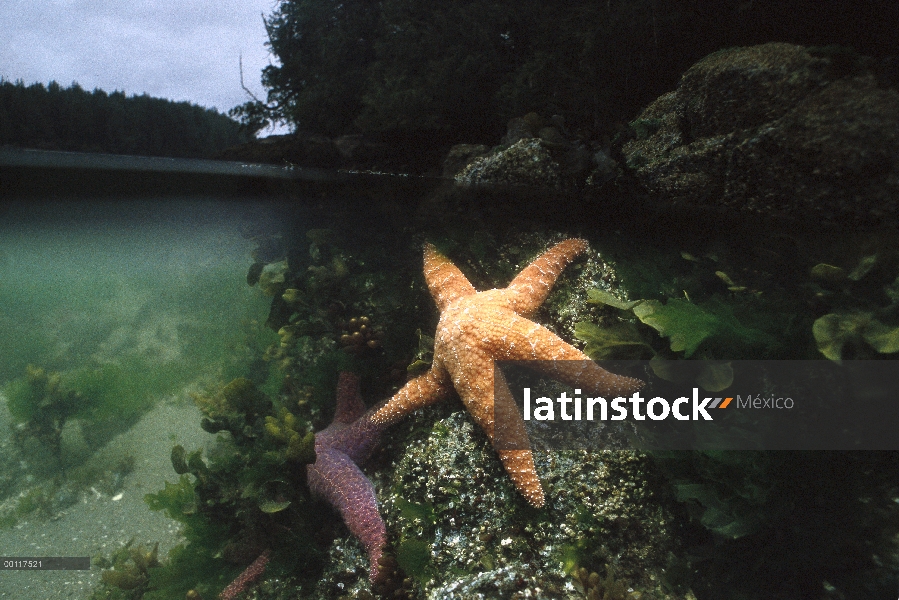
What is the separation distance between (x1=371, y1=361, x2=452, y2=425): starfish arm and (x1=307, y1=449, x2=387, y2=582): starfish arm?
1.28 ft

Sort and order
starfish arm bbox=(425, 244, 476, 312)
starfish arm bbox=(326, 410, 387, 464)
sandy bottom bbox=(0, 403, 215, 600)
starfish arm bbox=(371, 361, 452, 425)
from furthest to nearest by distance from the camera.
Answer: sandy bottom bbox=(0, 403, 215, 600), starfish arm bbox=(425, 244, 476, 312), starfish arm bbox=(326, 410, 387, 464), starfish arm bbox=(371, 361, 452, 425)

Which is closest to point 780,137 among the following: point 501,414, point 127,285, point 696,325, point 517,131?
point 696,325

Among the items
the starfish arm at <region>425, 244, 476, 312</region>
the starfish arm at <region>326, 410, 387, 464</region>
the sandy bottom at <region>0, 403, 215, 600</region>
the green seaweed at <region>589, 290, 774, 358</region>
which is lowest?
the sandy bottom at <region>0, 403, 215, 600</region>

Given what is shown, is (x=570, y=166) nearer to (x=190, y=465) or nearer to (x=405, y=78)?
(x=405, y=78)

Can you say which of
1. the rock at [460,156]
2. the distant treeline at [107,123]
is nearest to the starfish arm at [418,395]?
the rock at [460,156]

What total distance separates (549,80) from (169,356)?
734 centimetres

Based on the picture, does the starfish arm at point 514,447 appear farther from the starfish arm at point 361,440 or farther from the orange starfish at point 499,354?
Answer: the starfish arm at point 361,440

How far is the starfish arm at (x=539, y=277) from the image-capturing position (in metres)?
2.90

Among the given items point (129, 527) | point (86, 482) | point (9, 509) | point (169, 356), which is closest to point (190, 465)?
point (129, 527)

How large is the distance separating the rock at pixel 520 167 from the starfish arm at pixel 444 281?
29.4 inches

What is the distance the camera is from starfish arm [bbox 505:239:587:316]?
2.90 m

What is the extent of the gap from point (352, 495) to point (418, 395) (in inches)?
29.5

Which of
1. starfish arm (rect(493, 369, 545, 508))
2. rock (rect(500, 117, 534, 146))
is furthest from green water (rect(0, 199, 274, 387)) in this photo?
starfish arm (rect(493, 369, 545, 508))

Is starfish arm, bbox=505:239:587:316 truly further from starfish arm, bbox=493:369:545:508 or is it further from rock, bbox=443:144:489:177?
rock, bbox=443:144:489:177
